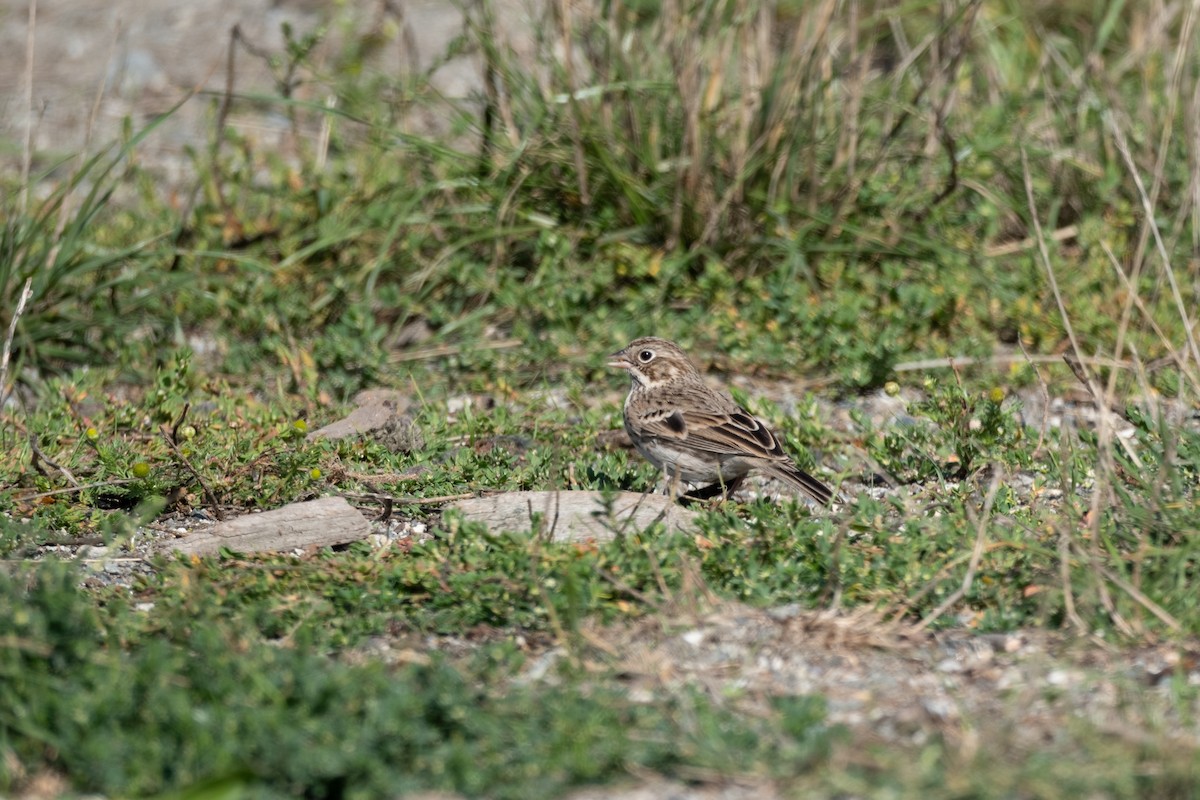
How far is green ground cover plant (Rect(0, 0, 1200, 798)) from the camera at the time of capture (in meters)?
3.60

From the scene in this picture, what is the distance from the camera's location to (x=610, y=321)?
25.2 feet

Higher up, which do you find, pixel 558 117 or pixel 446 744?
pixel 558 117

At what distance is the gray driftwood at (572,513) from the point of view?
16.6 feet

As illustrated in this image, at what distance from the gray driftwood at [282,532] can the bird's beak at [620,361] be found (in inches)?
72.3

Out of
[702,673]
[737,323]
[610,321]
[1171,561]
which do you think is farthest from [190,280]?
[1171,561]

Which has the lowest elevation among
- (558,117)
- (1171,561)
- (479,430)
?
(479,430)

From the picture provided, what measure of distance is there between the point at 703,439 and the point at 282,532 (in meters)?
1.77

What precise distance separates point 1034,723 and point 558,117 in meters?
4.78

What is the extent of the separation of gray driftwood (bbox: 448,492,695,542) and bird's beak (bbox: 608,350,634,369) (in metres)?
1.39

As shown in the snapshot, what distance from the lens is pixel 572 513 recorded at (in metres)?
5.23

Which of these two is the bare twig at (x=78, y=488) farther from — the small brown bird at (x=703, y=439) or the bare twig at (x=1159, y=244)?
the bare twig at (x=1159, y=244)

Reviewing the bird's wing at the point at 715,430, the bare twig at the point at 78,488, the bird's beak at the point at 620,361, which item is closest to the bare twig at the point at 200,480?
the bare twig at the point at 78,488

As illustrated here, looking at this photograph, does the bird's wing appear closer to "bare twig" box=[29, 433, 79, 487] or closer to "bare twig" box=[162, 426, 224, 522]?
"bare twig" box=[162, 426, 224, 522]

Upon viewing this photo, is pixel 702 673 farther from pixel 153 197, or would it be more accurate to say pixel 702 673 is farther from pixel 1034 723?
pixel 153 197
